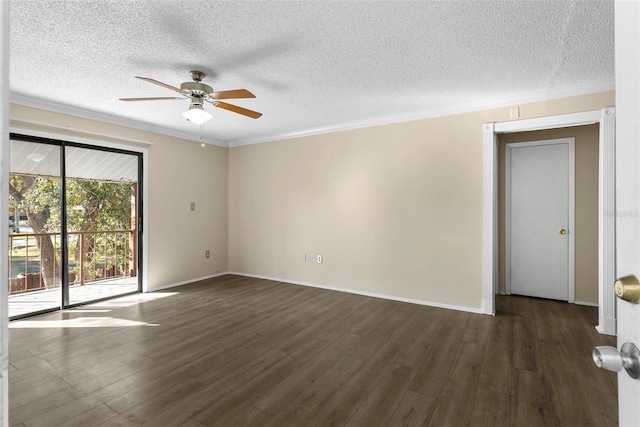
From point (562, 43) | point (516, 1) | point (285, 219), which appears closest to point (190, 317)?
point (285, 219)

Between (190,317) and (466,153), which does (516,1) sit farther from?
(190,317)

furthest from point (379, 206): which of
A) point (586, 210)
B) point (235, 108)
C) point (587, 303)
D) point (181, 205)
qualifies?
point (181, 205)

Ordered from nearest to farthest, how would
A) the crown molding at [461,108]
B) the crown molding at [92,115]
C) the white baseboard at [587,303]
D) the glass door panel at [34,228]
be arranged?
the crown molding at [461,108] < the crown molding at [92,115] < the glass door panel at [34,228] < the white baseboard at [587,303]

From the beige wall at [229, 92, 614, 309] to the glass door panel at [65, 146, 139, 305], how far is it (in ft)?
6.13

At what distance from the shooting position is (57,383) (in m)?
2.28

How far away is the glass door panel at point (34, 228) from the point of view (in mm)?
3695

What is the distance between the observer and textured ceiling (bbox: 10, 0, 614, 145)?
2.06 m

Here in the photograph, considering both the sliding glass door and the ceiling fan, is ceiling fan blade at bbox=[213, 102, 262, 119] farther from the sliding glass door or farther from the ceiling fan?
the sliding glass door

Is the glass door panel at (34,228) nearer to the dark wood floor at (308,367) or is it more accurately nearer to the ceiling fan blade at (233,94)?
the dark wood floor at (308,367)

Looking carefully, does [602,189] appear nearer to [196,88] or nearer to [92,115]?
[196,88]

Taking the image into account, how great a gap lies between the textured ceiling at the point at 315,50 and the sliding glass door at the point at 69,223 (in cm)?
77

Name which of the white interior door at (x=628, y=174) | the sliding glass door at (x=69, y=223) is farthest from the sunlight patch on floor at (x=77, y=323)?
the white interior door at (x=628, y=174)

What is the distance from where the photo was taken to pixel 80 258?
199 inches

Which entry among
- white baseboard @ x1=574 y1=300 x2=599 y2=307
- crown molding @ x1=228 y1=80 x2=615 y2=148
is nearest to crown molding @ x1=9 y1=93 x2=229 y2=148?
crown molding @ x1=228 y1=80 x2=615 y2=148
